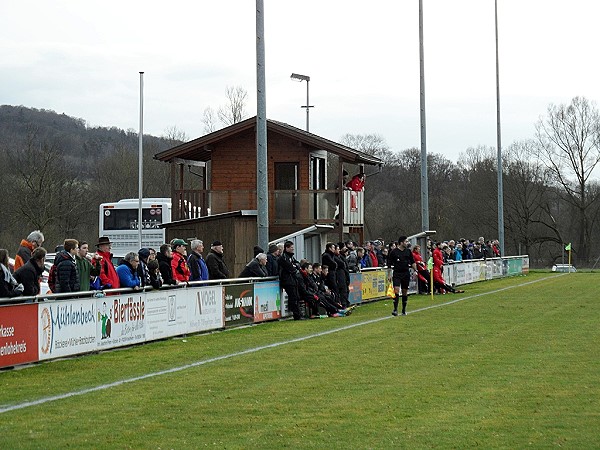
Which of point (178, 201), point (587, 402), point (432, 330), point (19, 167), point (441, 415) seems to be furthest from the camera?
point (19, 167)

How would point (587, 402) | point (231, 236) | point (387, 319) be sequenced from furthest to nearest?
point (231, 236), point (387, 319), point (587, 402)

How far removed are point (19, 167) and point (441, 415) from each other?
49.7 m

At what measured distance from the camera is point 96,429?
10.2 meters

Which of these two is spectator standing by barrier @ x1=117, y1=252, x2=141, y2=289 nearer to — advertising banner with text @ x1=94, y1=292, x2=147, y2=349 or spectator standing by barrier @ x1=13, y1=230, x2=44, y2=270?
advertising banner with text @ x1=94, y1=292, x2=147, y2=349

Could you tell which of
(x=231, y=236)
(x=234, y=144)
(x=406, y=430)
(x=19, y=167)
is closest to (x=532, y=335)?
(x=406, y=430)

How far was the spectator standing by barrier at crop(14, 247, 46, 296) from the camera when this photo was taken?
16.2 meters

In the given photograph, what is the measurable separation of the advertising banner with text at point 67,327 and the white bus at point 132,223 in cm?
2809

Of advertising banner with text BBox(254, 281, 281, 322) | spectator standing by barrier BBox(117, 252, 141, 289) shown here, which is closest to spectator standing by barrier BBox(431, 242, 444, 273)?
advertising banner with text BBox(254, 281, 281, 322)

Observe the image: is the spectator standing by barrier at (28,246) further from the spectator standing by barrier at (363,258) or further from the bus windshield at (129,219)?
the bus windshield at (129,219)

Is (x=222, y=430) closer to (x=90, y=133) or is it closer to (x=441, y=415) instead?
(x=441, y=415)

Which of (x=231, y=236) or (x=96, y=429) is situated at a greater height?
(x=231, y=236)

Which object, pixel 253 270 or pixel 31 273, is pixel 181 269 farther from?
pixel 31 273

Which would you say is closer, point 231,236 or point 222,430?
point 222,430

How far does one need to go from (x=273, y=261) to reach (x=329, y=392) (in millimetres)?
13453
